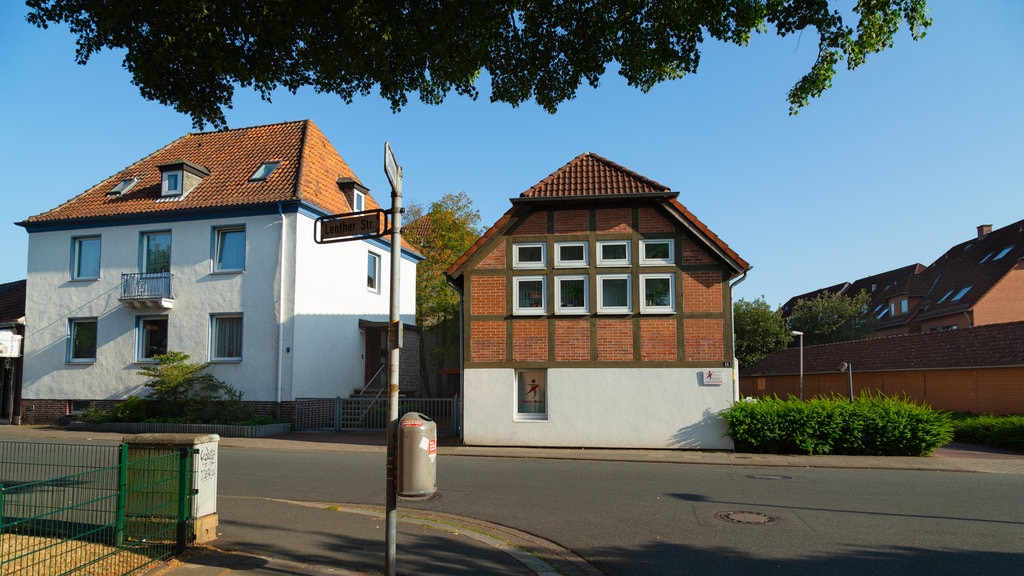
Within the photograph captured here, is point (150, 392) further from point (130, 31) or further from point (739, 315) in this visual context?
point (739, 315)

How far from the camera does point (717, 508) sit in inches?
378

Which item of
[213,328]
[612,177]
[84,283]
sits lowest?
[213,328]

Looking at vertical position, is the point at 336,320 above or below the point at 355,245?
below

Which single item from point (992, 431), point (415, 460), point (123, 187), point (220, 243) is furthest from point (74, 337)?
point (992, 431)

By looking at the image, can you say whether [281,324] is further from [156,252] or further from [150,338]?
[156,252]

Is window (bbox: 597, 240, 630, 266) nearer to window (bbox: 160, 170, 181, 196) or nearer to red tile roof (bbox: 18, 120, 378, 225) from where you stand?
red tile roof (bbox: 18, 120, 378, 225)

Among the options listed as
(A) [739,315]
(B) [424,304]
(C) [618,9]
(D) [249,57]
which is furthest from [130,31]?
(A) [739,315]

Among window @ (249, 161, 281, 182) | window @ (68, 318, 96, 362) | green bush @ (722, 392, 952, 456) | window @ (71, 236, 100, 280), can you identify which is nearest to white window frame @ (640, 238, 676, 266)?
green bush @ (722, 392, 952, 456)

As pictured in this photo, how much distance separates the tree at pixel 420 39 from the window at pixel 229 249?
53.0 feet

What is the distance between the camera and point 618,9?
26.0 ft

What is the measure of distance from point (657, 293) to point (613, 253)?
1504mm

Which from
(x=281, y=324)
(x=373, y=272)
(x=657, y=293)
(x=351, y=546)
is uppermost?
(x=373, y=272)

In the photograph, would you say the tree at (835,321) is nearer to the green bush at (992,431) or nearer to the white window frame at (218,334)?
the green bush at (992,431)

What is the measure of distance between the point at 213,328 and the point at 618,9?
19.8 m
